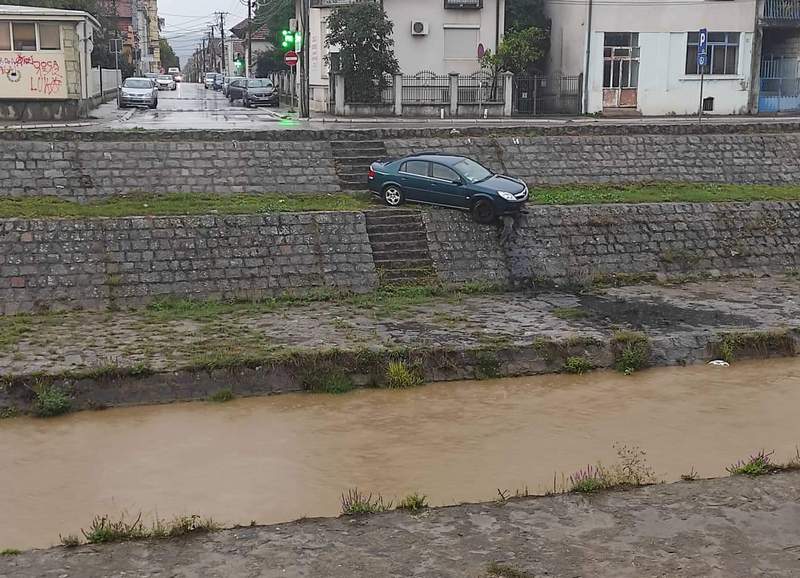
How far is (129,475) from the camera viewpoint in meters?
10.6

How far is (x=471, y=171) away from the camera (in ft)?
64.9

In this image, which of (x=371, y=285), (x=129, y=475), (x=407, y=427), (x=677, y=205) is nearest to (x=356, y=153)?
(x=371, y=285)

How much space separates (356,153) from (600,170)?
6.05 meters

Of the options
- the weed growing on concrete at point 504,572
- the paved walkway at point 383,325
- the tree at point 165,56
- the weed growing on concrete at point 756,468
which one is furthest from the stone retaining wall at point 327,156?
the tree at point 165,56

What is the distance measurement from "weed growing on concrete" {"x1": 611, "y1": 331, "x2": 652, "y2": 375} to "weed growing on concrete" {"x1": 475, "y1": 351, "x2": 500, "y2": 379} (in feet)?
6.35

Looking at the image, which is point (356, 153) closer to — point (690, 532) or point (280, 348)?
point (280, 348)

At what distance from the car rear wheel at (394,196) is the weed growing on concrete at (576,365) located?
6.90 metres

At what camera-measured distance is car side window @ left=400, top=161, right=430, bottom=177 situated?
65.0ft

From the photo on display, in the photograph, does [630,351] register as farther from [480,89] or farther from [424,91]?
[480,89]

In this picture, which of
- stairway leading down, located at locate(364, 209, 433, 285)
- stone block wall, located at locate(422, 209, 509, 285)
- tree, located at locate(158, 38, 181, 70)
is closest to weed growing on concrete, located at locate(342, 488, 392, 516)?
stairway leading down, located at locate(364, 209, 433, 285)

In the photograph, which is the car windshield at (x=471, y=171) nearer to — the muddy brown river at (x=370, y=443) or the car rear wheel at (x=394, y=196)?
the car rear wheel at (x=394, y=196)

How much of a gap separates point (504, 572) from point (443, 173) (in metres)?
13.0

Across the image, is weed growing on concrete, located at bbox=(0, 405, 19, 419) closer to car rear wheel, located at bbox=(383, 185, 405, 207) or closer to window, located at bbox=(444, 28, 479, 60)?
car rear wheel, located at bbox=(383, 185, 405, 207)

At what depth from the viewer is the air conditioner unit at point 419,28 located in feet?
119
